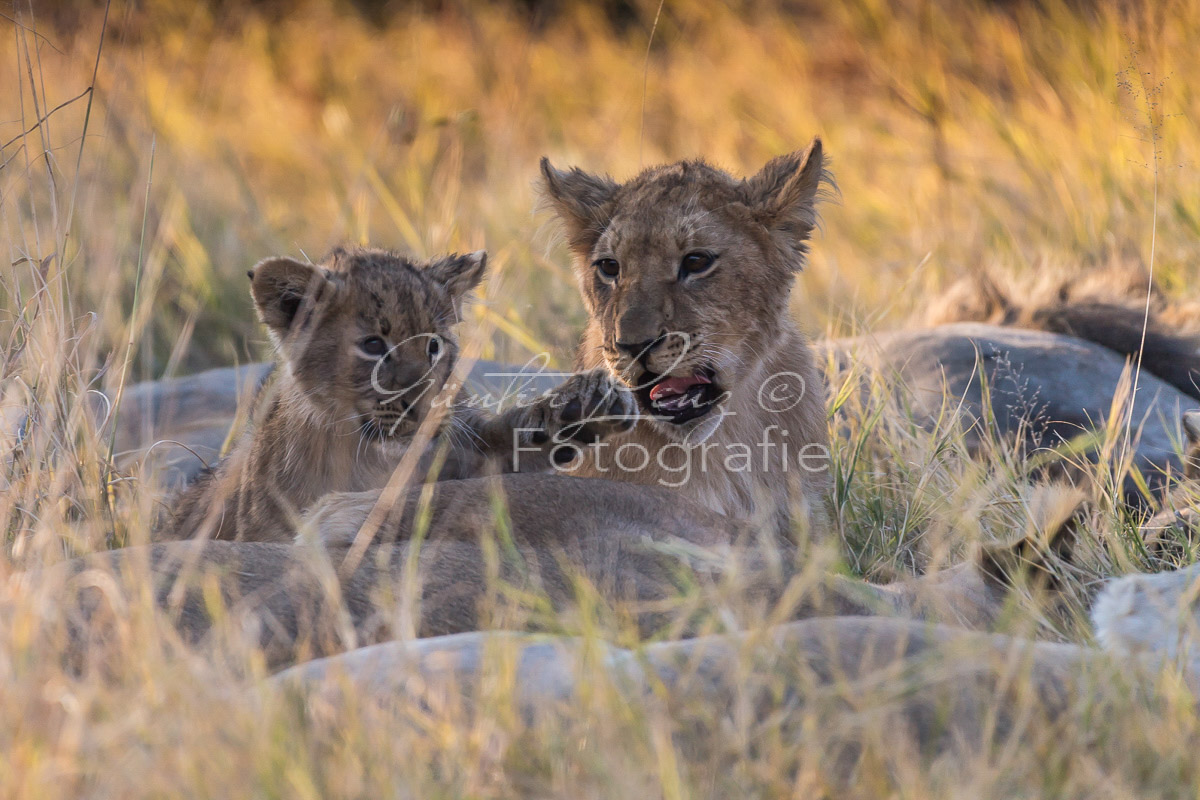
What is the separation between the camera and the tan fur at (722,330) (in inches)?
132

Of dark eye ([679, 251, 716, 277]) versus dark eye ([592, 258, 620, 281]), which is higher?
dark eye ([592, 258, 620, 281])

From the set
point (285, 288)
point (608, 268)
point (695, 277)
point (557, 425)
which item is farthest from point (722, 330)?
point (285, 288)

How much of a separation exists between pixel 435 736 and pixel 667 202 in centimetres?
202

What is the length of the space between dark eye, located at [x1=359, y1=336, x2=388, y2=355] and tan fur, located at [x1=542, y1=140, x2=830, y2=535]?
573 millimetres

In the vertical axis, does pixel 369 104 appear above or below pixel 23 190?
above

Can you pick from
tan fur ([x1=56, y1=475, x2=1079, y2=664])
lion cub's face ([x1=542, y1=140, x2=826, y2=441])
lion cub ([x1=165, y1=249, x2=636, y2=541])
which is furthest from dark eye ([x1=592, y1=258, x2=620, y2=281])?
tan fur ([x1=56, y1=475, x2=1079, y2=664])

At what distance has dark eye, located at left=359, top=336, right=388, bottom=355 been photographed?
339cm

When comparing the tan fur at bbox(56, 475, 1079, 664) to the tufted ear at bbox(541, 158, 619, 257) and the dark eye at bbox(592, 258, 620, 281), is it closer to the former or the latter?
the dark eye at bbox(592, 258, 620, 281)

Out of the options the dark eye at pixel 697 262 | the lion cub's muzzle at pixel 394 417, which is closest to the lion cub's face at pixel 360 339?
the lion cub's muzzle at pixel 394 417

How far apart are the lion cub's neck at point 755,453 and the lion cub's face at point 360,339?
1.54 feet

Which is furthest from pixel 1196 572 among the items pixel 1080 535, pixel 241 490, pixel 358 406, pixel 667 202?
pixel 241 490

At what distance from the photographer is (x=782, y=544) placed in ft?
10.6

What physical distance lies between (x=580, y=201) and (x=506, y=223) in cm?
389

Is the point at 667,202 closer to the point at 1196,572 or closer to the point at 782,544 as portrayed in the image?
the point at 782,544
